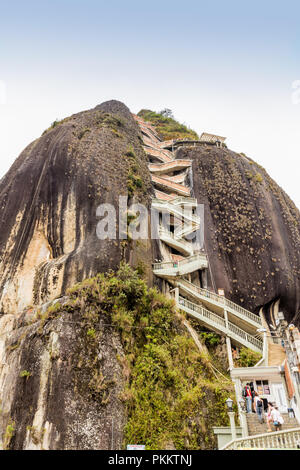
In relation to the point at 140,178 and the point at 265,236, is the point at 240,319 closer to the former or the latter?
the point at 265,236

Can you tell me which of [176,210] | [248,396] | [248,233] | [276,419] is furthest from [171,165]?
[276,419]

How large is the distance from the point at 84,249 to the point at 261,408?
11.3 m

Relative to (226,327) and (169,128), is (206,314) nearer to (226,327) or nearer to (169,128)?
(226,327)

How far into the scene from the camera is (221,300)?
21578 millimetres

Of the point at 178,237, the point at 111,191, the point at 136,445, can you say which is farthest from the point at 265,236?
the point at 136,445

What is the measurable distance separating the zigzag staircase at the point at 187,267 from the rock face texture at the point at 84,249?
119 centimetres

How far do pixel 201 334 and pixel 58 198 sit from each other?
473 inches

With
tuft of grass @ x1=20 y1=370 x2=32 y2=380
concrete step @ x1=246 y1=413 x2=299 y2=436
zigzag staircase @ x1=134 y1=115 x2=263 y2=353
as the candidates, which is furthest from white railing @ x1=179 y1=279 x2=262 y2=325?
tuft of grass @ x1=20 y1=370 x2=32 y2=380

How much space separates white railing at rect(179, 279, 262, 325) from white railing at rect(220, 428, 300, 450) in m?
10.3

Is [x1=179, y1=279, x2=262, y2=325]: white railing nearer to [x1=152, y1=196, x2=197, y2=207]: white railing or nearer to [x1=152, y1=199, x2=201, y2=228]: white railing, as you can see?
[x1=152, y1=199, x2=201, y2=228]: white railing

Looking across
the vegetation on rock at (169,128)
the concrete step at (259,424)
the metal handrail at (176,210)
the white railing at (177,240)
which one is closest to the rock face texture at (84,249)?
the metal handrail at (176,210)

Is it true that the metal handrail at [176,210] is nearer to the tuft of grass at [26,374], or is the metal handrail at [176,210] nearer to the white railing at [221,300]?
the white railing at [221,300]

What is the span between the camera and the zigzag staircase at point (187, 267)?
20.4m

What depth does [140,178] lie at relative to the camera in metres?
24.9
